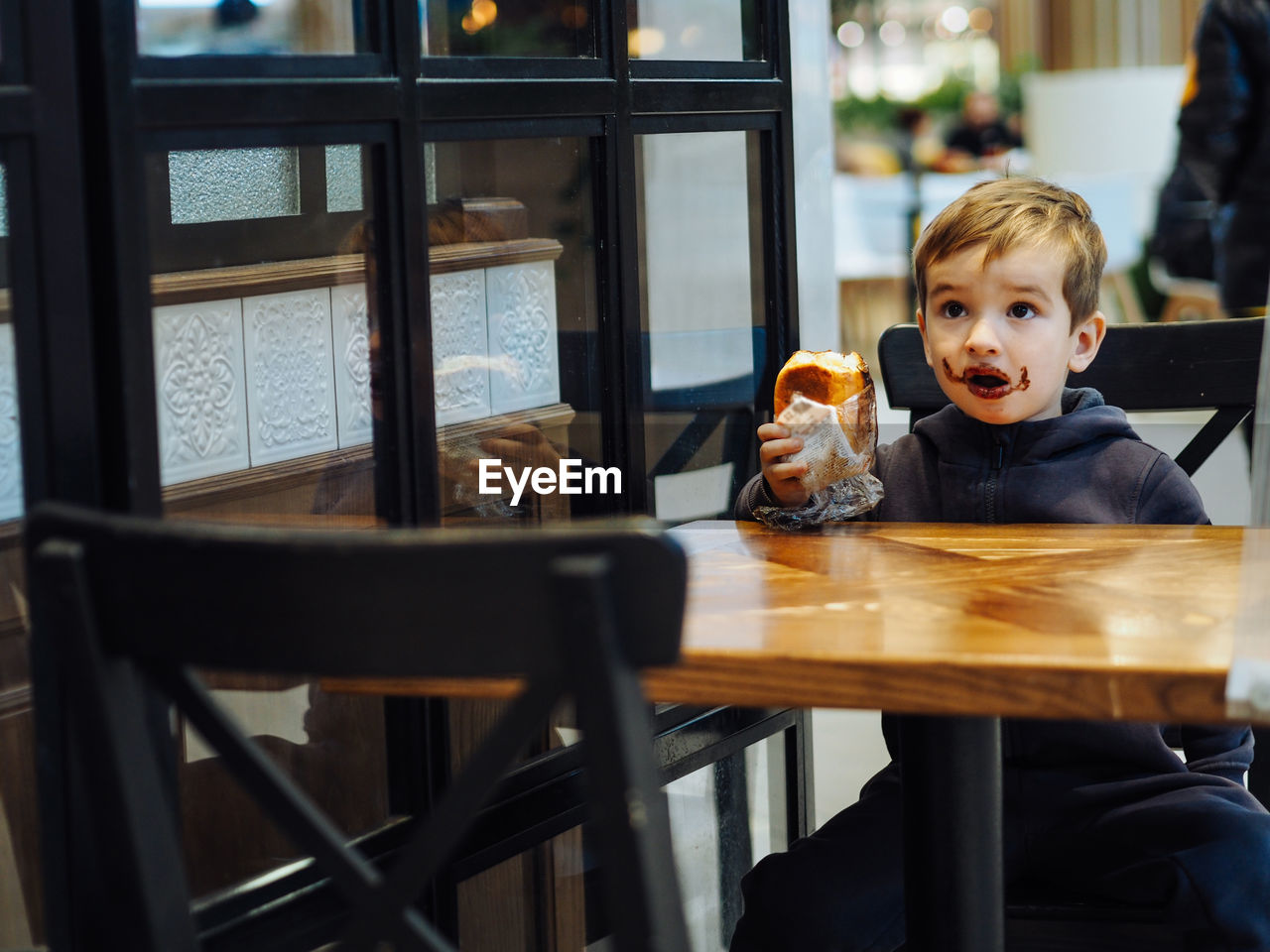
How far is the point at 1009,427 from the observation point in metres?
1.54

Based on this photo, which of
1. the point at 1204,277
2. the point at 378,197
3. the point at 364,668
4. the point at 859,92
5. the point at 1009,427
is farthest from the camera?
the point at 859,92

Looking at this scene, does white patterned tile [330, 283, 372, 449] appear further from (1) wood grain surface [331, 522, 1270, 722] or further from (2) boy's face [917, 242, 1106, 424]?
→ (2) boy's face [917, 242, 1106, 424]

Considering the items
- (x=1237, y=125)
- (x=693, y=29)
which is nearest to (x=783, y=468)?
(x=693, y=29)

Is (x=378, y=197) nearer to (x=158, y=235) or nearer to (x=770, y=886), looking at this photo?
(x=158, y=235)

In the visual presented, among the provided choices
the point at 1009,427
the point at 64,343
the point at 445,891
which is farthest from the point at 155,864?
the point at 1009,427

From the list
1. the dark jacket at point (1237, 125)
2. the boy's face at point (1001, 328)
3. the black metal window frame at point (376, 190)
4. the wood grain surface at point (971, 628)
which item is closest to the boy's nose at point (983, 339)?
the boy's face at point (1001, 328)

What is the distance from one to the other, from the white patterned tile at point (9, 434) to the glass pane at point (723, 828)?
896 millimetres

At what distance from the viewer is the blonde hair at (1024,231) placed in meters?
1.46

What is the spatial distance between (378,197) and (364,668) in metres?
0.71

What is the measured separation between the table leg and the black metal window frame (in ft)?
1.54

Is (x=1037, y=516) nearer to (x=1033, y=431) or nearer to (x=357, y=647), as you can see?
(x=1033, y=431)

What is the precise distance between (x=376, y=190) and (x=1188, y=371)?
90cm

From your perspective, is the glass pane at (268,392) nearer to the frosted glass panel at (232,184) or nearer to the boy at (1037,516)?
the frosted glass panel at (232,184)

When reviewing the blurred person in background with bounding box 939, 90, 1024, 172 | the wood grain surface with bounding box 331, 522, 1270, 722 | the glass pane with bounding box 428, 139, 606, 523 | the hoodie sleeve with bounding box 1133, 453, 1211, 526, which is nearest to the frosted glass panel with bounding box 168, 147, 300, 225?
the glass pane with bounding box 428, 139, 606, 523
